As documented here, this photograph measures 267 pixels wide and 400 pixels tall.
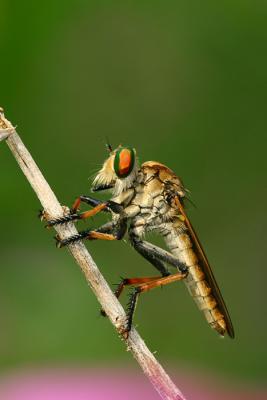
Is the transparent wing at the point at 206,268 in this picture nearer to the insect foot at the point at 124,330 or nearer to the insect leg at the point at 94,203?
the insect leg at the point at 94,203

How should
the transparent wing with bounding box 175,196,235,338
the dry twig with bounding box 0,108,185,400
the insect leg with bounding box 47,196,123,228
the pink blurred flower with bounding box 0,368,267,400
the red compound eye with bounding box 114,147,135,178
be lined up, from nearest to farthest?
the dry twig with bounding box 0,108,185,400 < the insect leg with bounding box 47,196,123,228 < the pink blurred flower with bounding box 0,368,267,400 < the red compound eye with bounding box 114,147,135,178 < the transparent wing with bounding box 175,196,235,338

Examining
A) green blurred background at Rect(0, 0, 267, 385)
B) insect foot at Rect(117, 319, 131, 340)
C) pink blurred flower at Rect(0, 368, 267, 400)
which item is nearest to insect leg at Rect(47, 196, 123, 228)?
insect foot at Rect(117, 319, 131, 340)

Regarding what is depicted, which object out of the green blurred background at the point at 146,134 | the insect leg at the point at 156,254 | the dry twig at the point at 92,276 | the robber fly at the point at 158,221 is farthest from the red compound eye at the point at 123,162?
the green blurred background at the point at 146,134

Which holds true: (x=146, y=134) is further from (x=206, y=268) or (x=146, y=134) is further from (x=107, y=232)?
(x=107, y=232)

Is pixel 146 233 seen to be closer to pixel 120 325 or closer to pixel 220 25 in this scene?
pixel 120 325

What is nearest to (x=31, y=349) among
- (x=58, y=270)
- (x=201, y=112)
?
(x=58, y=270)

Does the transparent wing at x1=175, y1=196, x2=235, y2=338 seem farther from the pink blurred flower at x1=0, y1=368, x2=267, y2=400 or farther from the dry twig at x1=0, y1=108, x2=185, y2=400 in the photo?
the dry twig at x1=0, y1=108, x2=185, y2=400
